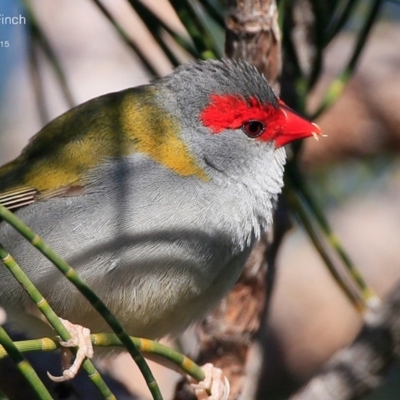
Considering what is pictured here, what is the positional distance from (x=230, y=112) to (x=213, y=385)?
39.7 inches

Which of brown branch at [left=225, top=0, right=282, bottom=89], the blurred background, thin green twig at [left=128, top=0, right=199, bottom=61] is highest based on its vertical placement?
thin green twig at [left=128, top=0, right=199, bottom=61]

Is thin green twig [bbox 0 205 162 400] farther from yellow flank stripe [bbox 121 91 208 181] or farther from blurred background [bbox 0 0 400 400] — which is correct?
blurred background [bbox 0 0 400 400]

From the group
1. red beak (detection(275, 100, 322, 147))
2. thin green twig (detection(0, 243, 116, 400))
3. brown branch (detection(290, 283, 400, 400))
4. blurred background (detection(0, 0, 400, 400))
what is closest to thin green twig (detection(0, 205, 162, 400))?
thin green twig (detection(0, 243, 116, 400))

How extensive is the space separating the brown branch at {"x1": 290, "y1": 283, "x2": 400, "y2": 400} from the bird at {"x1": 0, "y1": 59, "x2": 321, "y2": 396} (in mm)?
500

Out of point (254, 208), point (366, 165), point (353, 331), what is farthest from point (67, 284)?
point (366, 165)

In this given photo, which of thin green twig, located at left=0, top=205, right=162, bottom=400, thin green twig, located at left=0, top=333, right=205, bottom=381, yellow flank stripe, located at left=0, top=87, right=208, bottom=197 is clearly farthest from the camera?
yellow flank stripe, located at left=0, top=87, right=208, bottom=197

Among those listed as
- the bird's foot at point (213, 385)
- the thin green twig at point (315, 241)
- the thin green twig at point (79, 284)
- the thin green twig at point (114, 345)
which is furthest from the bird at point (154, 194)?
the thin green twig at point (79, 284)

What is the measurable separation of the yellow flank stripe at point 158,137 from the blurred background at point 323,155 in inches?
53.3

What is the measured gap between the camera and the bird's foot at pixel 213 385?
2.74m

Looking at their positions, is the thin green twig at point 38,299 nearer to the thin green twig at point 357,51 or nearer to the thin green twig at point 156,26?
the thin green twig at point 156,26

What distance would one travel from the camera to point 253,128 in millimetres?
3217

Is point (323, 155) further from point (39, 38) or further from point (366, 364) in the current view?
point (366, 364)

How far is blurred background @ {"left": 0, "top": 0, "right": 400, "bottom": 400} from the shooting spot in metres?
4.99

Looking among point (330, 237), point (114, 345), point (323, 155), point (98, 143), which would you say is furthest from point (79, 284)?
point (323, 155)
